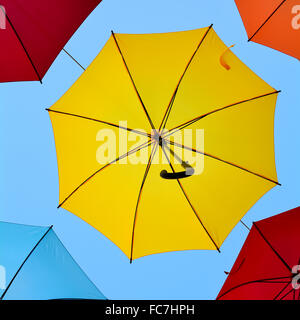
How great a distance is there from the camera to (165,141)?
4047 mm

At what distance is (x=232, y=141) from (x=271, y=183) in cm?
69

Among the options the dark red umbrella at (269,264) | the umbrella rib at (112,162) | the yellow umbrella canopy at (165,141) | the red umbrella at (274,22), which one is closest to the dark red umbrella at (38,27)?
the yellow umbrella canopy at (165,141)

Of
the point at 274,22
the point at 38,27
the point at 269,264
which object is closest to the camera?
the point at 38,27

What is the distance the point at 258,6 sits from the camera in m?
4.23

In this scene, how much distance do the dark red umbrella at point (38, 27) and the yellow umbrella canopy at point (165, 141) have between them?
45cm

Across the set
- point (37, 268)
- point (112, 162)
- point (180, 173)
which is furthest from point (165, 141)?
point (37, 268)

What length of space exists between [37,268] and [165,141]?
2.16 m

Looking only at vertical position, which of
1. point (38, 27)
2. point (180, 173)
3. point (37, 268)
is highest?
point (38, 27)

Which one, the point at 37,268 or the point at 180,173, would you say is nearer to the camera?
the point at 180,173

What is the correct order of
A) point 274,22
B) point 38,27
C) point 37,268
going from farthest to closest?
point 37,268
point 274,22
point 38,27

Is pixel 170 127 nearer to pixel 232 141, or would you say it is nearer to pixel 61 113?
pixel 232 141

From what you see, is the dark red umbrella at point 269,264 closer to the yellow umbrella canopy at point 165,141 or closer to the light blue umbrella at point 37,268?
the yellow umbrella canopy at point 165,141

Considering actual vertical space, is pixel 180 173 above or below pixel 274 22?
below

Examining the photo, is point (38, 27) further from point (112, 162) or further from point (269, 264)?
point (269, 264)
